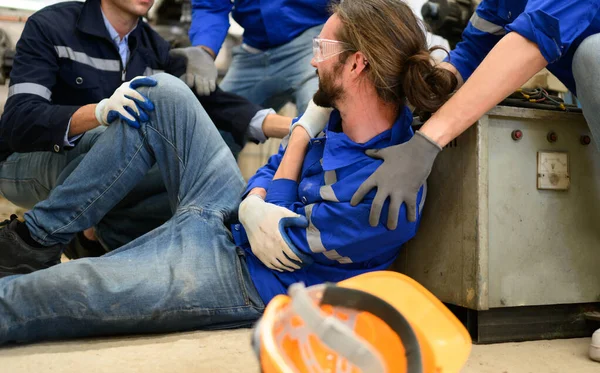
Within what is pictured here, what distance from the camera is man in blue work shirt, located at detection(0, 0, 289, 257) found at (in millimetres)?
1942

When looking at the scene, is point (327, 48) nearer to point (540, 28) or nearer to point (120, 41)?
point (540, 28)

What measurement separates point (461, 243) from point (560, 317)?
0.38 meters

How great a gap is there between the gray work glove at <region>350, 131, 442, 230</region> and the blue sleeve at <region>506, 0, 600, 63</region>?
0.33 metres

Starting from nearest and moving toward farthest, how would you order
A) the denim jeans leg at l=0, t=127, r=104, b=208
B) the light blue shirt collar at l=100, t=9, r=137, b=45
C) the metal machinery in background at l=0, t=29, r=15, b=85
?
the denim jeans leg at l=0, t=127, r=104, b=208 → the light blue shirt collar at l=100, t=9, r=137, b=45 → the metal machinery in background at l=0, t=29, r=15, b=85

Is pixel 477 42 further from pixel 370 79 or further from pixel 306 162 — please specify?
pixel 306 162

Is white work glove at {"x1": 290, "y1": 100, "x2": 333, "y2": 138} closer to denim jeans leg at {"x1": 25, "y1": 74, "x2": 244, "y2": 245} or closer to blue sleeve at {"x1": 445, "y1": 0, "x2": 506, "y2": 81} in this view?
denim jeans leg at {"x1": 25, "y1": 74, "x2": 244, "y2": 245}

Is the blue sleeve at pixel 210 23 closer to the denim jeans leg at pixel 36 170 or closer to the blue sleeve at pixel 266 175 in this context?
the denim jeans leg at pixel 36 170

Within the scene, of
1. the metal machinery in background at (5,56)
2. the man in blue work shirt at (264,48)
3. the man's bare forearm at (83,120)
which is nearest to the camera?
the man's bare forearm at (83,120)

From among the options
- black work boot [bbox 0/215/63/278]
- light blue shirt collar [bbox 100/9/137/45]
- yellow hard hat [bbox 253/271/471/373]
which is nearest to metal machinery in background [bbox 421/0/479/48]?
light blue shirt collar [bbox 100/9/137/45]

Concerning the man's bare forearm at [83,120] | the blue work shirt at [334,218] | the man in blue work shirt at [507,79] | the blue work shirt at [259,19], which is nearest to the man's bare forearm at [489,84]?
the man in blue work shirt at [507,79]

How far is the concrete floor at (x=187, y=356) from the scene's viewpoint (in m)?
1.23

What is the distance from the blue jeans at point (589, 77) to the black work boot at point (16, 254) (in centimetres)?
148

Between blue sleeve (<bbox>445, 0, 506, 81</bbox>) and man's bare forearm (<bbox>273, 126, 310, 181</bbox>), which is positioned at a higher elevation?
blue sleeve (<bbox>445, 0, 506, 81</bbox>)

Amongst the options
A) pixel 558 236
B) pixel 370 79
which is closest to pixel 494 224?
pixel 558 236
